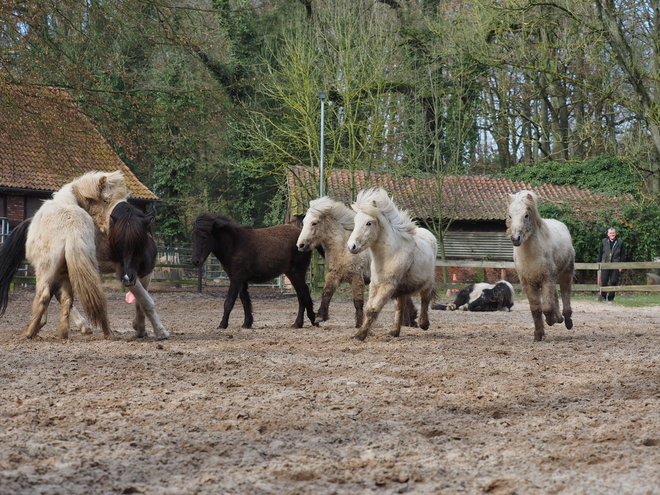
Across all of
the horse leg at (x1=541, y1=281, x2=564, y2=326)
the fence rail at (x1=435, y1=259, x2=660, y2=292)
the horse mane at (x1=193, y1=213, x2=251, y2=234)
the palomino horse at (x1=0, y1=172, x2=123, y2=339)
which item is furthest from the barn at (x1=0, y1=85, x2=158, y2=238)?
the fence rail at (x1=435, y1=259, x2=660, y2=292)

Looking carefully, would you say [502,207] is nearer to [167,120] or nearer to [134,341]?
[167,120]

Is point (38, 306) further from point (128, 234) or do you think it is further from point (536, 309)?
point (536, 309)

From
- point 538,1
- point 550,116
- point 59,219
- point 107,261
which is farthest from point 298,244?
point 550,116

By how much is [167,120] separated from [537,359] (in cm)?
857

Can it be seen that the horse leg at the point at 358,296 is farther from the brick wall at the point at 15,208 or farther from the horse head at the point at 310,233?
the brick wall at the point at 15,208

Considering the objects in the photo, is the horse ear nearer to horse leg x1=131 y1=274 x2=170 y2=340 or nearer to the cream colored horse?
the cream colored horse

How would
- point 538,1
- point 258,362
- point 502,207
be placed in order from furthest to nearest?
point 502,207, point 538,1, point 258,362

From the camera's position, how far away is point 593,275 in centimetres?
3059

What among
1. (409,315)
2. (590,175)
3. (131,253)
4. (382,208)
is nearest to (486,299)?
(409,315)

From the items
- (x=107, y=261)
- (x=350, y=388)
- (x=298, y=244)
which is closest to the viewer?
(x=350, y=388)

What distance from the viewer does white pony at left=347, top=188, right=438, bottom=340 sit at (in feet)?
29.6

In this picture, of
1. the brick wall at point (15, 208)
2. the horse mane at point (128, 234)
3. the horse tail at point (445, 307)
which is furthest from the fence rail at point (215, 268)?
the horse mane at point (128, 234)

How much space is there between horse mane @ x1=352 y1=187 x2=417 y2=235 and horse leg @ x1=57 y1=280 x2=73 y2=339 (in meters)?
3.58

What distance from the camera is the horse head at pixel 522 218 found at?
887cm
